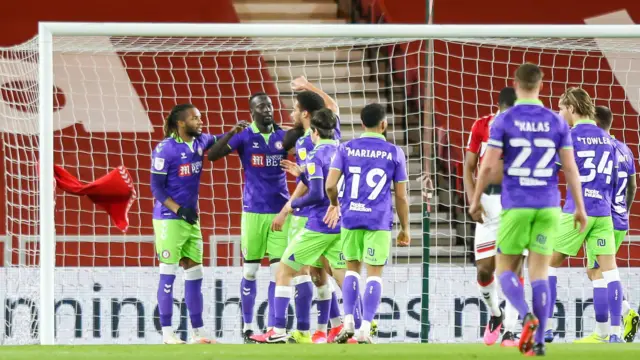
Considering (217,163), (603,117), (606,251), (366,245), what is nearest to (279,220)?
(366,245)

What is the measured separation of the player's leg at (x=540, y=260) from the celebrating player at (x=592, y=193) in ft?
5.89

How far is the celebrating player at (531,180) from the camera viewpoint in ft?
23.7

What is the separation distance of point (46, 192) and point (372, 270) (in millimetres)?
2586

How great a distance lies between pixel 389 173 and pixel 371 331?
4.27 feet

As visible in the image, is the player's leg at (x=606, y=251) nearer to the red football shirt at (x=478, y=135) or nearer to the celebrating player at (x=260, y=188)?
the red football shirt at (x=478, y=135)

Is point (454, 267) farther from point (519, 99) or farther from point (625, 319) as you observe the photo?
point (519, 99)

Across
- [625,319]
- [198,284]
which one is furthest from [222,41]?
[625,319]

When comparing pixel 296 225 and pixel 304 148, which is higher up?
pixel 304 148

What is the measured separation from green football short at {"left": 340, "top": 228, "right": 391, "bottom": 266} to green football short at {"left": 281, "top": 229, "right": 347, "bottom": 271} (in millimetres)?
377

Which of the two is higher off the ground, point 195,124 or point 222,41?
point 222,41

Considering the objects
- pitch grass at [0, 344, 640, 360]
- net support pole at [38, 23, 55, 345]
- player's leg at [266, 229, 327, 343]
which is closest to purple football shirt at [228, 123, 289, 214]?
player's leg at [266, 229, 327, 343]

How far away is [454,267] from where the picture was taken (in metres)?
11.5

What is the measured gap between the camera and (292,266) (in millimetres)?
9047

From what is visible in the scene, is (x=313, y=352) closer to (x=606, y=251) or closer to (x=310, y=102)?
(x=310, y=102)
